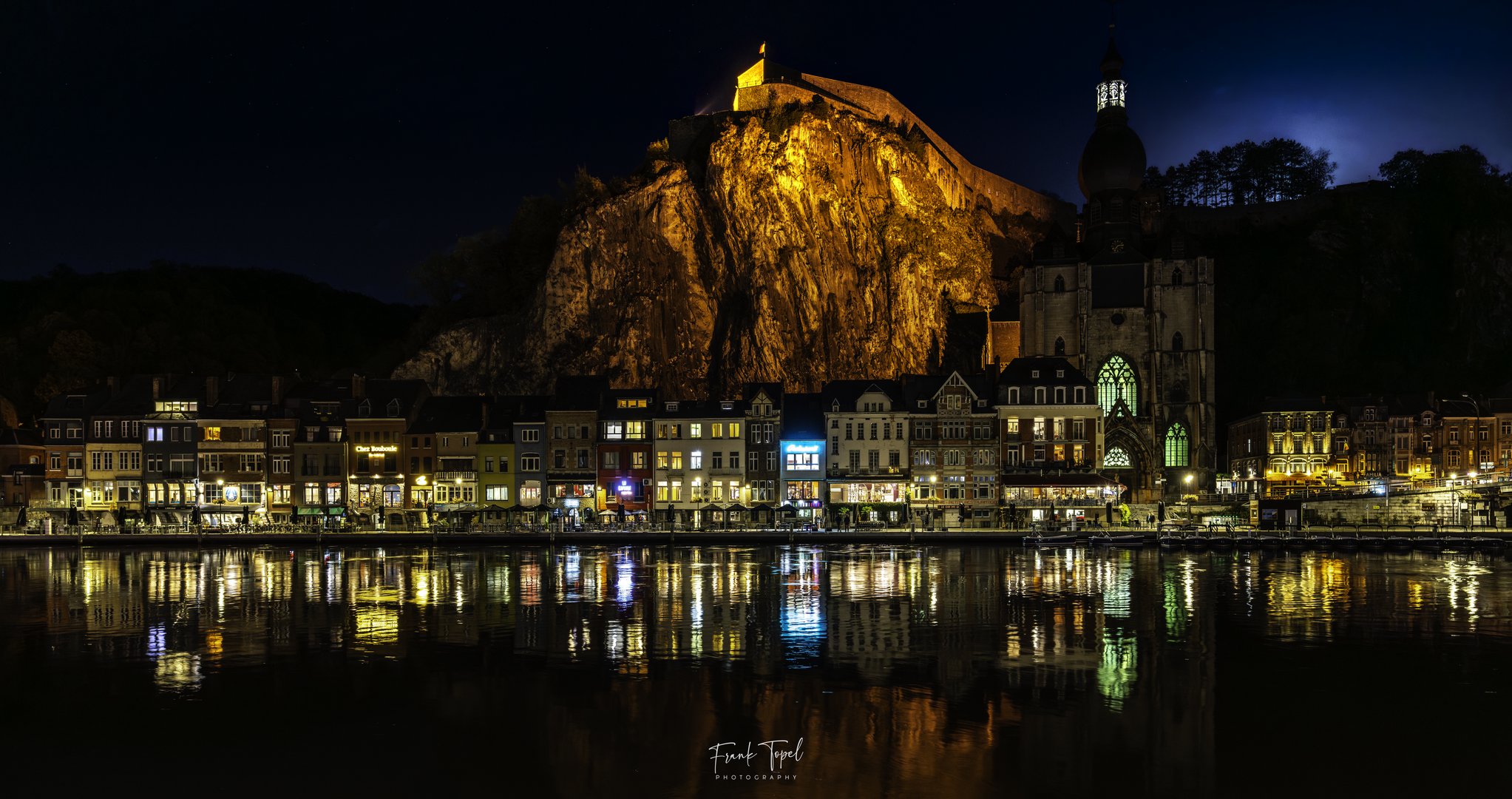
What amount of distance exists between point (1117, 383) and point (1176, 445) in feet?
19.7

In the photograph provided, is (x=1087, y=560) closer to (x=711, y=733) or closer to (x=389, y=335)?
(x=711, y=733)

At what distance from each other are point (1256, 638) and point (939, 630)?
802 cm

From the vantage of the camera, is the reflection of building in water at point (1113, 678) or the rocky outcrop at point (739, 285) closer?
the reflection of building in water at point (1113, 678)

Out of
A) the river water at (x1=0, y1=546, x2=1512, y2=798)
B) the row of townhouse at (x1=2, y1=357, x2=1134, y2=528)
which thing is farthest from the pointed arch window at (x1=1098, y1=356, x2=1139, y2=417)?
the river water at (x1=0, y1=546, x2=1512, y2=798)

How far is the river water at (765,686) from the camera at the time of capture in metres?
18.9

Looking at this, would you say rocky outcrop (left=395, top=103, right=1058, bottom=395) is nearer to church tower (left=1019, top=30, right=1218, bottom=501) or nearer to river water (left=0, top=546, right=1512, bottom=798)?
church tower (left=1019, top=30, right=1218, bottom=501)

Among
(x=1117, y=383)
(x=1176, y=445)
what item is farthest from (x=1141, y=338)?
(x=1176, y=445)

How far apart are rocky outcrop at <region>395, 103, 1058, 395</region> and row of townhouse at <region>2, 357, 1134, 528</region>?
12349 millimetres

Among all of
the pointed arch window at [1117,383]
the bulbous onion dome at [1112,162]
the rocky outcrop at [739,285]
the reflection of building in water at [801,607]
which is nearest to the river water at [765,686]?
the reflection of building in water at [801,607]

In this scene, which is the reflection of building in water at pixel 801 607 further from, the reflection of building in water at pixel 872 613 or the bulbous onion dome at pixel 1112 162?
the bulbous onion dome at pixel 1112 162

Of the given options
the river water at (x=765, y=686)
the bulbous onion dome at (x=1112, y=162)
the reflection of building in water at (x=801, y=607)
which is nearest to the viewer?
the river water at (x=765, y=686)

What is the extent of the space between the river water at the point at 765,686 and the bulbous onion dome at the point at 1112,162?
56.7 meters

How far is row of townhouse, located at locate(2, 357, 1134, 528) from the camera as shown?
71.0 m

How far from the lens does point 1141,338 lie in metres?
86.6
